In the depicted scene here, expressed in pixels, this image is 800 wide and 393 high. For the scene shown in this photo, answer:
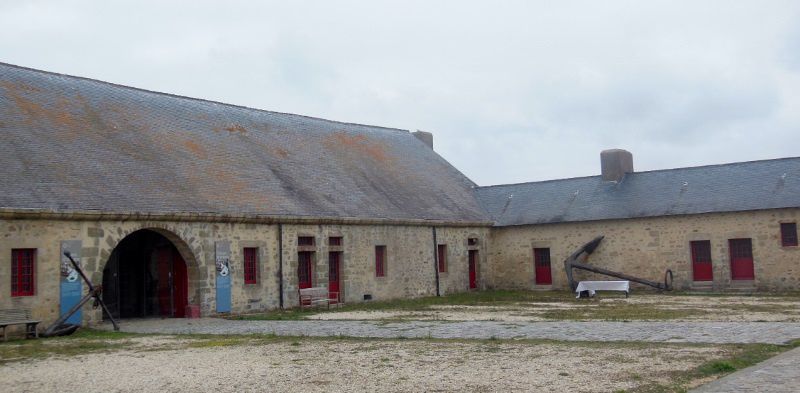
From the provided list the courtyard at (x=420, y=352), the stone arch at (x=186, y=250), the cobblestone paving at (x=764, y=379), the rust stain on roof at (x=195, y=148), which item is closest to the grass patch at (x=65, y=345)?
the courtyard at (x=420, y=352)

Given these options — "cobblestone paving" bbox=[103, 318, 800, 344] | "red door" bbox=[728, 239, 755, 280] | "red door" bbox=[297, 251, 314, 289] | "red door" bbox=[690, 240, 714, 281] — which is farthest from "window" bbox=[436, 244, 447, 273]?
"cobblestone paving" bbox=[103, 318, 800, 344]

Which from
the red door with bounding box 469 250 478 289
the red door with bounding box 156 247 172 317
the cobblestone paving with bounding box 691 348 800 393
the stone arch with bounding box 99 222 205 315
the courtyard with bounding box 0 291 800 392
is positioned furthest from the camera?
the red door with bounding box 469 250 478 289

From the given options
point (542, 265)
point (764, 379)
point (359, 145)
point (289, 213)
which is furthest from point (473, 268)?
point (764, 379)

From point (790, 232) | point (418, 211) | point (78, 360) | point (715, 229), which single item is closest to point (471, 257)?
point (418, 211)

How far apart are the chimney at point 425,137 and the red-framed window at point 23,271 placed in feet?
59.9

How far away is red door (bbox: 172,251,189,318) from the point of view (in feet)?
57.7

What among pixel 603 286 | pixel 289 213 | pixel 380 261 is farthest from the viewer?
pixel 380 261

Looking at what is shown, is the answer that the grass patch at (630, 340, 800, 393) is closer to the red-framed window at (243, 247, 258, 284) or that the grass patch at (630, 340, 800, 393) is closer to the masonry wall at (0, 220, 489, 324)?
the masonry wall at (0, 220, 489, 324)

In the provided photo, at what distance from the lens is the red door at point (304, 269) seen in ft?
64.8

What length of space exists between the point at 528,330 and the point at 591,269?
12.0m

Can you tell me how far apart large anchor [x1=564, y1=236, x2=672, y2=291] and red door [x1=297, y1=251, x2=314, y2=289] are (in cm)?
832

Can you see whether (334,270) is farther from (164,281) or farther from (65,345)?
(65,345)

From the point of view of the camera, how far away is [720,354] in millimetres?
8711

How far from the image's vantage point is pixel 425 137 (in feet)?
102
